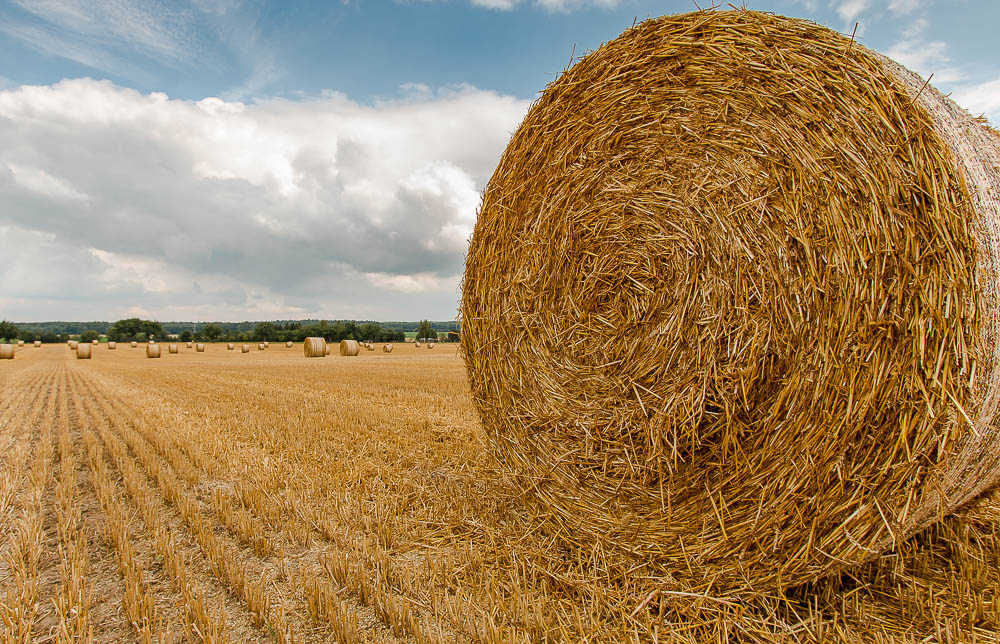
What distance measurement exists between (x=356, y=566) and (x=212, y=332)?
6761cm

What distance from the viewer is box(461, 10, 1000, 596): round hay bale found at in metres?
2.05

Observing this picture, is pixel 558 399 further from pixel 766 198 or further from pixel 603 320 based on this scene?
pixel 766 198

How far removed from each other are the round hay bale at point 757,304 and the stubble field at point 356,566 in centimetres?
29

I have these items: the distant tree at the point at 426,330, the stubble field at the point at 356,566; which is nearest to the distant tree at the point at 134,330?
the distant tree at the point at 426,330

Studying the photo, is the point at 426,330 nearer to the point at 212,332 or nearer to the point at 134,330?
the point at 212,332

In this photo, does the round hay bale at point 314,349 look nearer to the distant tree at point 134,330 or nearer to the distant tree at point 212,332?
the distant tree at point 212,332

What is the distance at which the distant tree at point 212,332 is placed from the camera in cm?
6191

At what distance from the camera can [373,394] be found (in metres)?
9.38

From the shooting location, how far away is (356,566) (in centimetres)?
291

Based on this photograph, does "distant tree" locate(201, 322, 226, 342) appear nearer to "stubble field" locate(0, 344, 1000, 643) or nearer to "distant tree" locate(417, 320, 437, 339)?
"distant tree" locate(417, 320, 437, 339)

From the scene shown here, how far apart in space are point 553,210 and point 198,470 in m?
3.84

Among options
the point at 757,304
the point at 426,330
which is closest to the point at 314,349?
the point at 426,330

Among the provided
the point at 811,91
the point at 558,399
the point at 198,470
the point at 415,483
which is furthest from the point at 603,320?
the point at 198,470

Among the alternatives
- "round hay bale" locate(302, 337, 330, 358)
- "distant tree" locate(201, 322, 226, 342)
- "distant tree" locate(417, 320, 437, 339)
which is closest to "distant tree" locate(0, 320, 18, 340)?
"distant tree" locate(201, 322, 226, 342)
